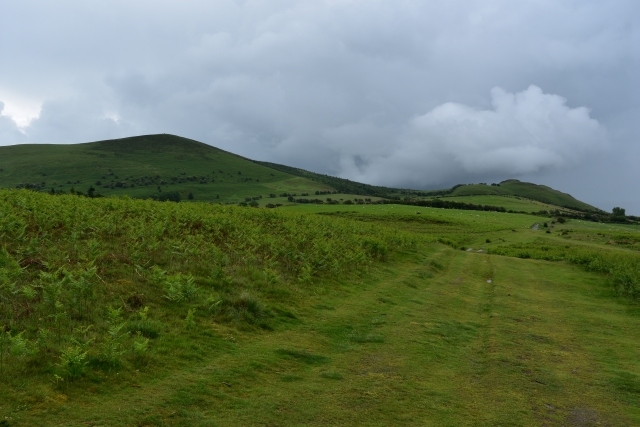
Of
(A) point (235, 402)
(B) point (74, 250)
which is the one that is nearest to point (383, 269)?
(B) point (74, 250)

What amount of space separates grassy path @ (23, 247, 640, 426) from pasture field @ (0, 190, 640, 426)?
2.3 inches

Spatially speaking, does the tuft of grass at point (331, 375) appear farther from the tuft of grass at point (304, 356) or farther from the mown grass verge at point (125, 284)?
the mown grass verge at point (125, 284)

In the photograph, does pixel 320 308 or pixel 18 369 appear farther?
pixel 320 308

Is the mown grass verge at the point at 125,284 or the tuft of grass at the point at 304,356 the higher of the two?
the mown grass verge at the point at 125,284

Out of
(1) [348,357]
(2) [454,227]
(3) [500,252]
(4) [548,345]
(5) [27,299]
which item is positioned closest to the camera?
(5) [27,299]

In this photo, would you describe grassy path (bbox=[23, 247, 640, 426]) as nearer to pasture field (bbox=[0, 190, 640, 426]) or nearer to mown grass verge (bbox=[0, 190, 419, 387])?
pasture field (bbox=[0, 190, 640, 426])

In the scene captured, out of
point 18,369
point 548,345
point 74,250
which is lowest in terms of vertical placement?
point 548,345

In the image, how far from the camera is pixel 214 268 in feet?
57.0

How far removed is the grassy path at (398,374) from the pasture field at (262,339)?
58 millimetres

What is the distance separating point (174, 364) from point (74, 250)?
9.50 metres

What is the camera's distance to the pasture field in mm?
8227

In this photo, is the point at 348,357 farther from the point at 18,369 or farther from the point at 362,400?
the point at 18,369

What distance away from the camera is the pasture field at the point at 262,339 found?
8.23 meters

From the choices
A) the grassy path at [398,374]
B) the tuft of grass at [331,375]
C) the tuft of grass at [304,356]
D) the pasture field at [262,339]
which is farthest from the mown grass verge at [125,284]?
the tuft of grass at [331,375]
